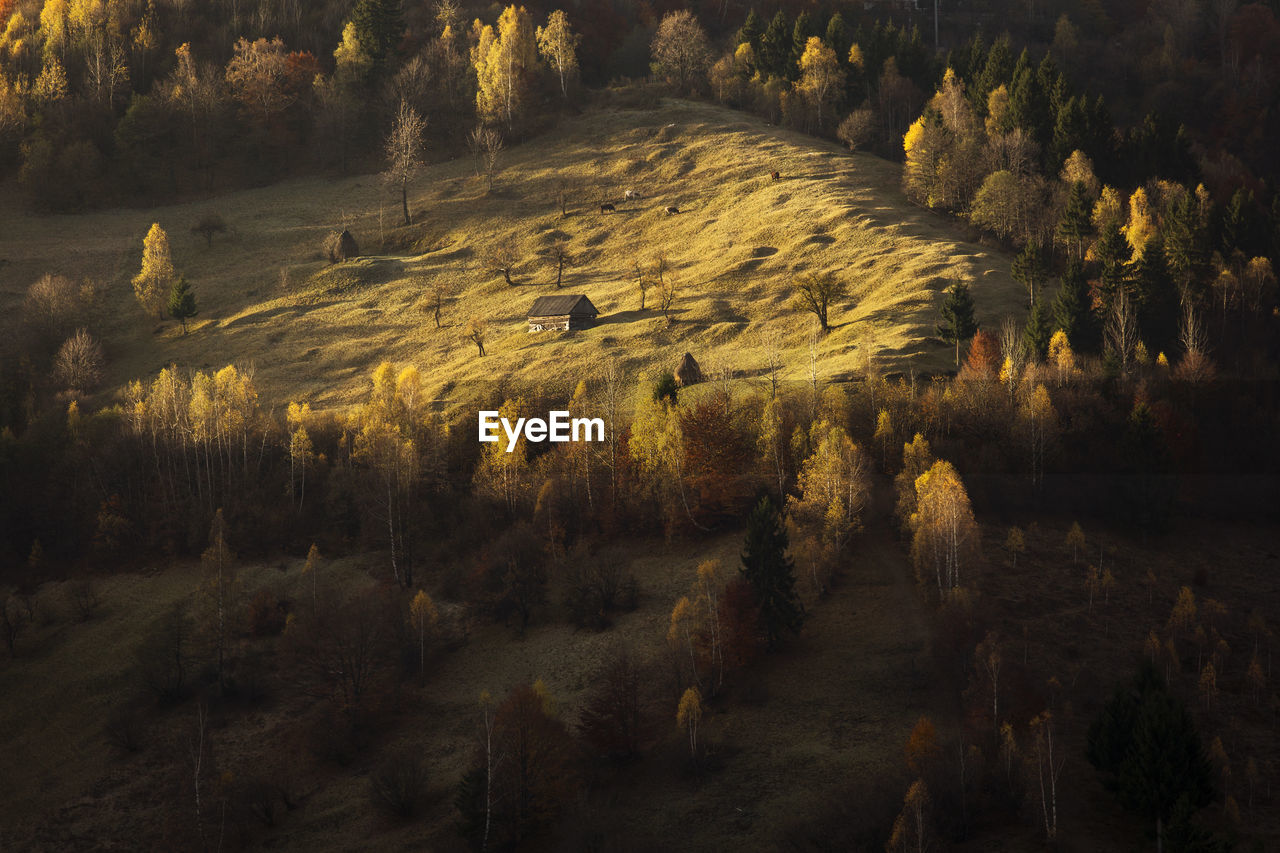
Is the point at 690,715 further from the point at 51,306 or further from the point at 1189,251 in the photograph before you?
the point at 51,306

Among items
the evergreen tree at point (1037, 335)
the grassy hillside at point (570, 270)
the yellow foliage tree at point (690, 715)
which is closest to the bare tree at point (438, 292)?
the grassy hillside at point (570, 270)

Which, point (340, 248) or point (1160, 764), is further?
point (340, 248)

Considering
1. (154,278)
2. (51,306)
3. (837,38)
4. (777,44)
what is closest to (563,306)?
(154,278)

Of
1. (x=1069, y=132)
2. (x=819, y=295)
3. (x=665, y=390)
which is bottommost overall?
(x=665, y=390)

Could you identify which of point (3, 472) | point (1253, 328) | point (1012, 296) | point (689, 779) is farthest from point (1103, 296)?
point (3, 472)

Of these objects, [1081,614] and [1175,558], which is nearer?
[1081,614]

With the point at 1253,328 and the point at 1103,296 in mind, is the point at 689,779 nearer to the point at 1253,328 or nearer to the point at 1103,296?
the point at 1103,296
